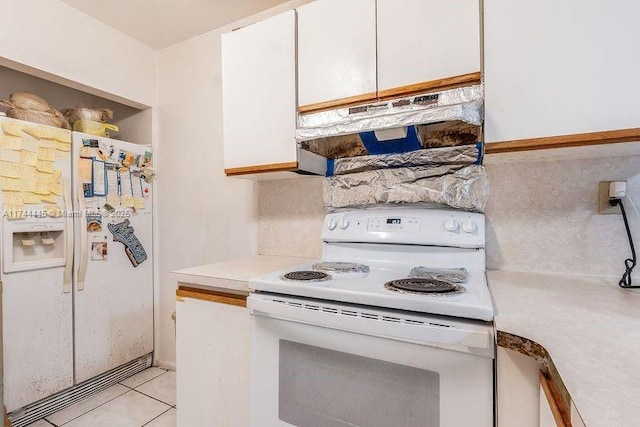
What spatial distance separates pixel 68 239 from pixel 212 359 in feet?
4.26

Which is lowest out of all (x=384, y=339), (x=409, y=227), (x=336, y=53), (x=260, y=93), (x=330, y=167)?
(x=384, y=339)

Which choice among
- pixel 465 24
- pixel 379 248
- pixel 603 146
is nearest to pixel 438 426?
pixel 379 248

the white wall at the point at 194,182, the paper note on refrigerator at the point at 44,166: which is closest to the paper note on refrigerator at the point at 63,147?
the paper note on refrigerator at the point at 44,166

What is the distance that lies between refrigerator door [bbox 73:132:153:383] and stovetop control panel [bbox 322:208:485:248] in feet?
5.17

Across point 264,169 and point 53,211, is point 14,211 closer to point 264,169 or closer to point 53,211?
point 53,211

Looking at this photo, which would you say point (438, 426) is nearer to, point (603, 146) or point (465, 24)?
point (603, 146)

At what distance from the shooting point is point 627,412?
0.43 metres

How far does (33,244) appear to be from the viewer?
184 centimetres

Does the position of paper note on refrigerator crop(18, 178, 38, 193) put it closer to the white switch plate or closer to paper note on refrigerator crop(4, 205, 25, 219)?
paper note on refrigerator crop(4, 205, 25, 219)

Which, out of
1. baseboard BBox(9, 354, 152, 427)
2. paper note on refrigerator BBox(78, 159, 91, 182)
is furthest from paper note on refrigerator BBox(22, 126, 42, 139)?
baseboard BBox(9, 354, 152, 427)

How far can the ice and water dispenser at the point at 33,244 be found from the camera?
1.68 meters

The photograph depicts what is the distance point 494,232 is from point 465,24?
2.81 ft

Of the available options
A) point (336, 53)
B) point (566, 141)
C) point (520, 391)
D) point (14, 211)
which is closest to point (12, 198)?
point (14, 211)

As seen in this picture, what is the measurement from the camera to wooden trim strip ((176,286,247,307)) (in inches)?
51.1
